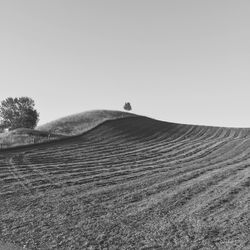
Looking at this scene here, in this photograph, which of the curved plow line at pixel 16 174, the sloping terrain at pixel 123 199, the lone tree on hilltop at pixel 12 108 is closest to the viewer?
the sloping terrain at pixel 123 199

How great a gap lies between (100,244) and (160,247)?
211 centimetres

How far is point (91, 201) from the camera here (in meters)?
17.6

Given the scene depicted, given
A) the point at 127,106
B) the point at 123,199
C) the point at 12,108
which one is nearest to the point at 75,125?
the point at 12,108

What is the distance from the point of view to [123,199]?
17719 mm

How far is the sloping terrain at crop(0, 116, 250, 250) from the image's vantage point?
1233 cm

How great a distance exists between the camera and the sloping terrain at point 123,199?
40.4ft

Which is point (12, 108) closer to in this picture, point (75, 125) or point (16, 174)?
point (75, 125)

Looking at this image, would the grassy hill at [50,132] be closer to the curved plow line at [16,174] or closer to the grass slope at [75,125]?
the grass slope at [75,125]

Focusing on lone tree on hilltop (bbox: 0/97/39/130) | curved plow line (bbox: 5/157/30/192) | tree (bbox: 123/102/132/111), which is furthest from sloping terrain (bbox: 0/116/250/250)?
tree (bbox: 123/102/132/111)

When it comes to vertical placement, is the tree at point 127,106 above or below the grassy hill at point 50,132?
above

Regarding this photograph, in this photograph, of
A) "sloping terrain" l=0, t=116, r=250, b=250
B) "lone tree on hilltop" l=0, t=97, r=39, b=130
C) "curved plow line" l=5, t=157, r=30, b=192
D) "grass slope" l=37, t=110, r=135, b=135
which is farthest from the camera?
"lone tree on hilltop" l=0, t=97, r=39, b=130

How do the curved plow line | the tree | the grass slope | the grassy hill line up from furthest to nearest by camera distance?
the tree
the grass slope
the grassy hill
the curved plow line

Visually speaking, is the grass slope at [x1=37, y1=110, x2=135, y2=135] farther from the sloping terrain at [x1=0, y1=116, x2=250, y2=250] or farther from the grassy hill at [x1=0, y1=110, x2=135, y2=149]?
the sloping terrain at [x1=0, y1=116, x2=250, y2=250]

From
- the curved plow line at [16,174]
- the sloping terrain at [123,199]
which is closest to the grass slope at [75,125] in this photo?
the sloping terrain at [123,199]
